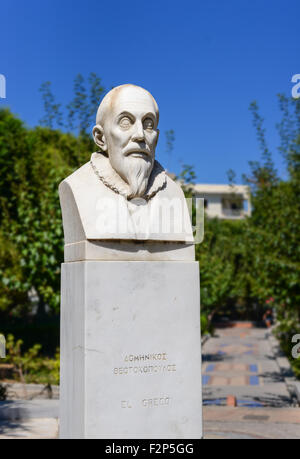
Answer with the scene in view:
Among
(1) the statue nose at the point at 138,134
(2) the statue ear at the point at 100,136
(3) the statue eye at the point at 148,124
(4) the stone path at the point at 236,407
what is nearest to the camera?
(1) the statue nose at the point at 138,134

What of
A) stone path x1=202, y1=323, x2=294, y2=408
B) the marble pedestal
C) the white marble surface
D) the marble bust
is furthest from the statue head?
stone path x1=202, y1=323, x2=294, y2=408

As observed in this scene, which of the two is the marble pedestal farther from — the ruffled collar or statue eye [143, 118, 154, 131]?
statue eye [143, 118, 154, 131]

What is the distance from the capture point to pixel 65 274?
4.54 metres

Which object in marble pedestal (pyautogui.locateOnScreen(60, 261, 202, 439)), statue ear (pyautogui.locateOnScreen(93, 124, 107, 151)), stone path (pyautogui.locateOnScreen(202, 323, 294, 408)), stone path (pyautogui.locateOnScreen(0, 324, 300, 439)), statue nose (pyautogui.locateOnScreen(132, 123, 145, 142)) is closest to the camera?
marble pedestal (pyautogui.locateOnScreen(60, 261, 202, 439))

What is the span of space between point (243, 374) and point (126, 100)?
12.6 metres

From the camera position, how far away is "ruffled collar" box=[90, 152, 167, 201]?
4.42 m

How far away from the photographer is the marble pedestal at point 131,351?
402 cm

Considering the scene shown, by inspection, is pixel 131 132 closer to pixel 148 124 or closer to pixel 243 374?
pixel 148 124

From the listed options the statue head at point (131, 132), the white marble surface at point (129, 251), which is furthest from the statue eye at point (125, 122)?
the white marble surface at point (129, 251)

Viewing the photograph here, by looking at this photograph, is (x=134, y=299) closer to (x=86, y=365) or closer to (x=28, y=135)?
(x=86, y=365)

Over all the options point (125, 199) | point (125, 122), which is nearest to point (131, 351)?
point (125, 199)

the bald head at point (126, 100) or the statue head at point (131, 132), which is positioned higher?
the bald head at point (126, 100)

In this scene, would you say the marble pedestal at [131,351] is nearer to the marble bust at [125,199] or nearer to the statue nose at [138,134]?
the marble bust at [125,199]
